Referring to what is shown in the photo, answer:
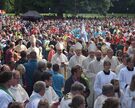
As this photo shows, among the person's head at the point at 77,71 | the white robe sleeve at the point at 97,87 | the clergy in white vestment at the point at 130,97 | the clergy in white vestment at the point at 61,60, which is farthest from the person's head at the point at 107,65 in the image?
the clergy in white vestment at the point at 61,60

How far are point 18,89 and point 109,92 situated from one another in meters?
1.89

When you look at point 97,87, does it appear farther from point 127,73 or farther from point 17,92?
point 17,92

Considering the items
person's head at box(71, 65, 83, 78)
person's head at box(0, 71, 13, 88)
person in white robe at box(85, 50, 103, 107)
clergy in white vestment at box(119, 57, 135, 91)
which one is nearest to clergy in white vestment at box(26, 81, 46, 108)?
person's head at box(0, 71, 13, 88)

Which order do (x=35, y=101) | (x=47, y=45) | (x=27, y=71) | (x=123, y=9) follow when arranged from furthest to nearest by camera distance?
1. (x=123, y=9)
2. (x=47, y=45)
3. (x=27, y=71)
4. (x=35, y=101)

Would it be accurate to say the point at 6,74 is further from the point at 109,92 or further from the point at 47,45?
the point at 47,45

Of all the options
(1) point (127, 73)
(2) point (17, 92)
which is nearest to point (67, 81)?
(2) point (17, 92)

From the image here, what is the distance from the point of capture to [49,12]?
284ft

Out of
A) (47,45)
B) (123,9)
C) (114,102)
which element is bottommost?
(123,9)

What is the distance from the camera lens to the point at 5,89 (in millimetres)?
8641

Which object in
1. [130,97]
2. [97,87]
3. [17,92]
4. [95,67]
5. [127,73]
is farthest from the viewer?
[95,67]

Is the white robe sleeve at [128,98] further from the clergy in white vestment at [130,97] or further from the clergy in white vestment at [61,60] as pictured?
the clergy in white vestment at [61,60]

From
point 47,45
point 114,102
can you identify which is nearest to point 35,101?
point 114,102

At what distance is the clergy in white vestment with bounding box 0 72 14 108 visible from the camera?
830cm

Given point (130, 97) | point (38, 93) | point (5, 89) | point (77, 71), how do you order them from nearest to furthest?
point (5, 89) → point (38, 93) → point (130, 97) → point (77, 71)
